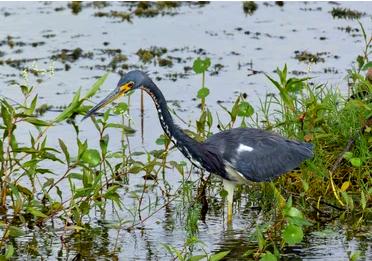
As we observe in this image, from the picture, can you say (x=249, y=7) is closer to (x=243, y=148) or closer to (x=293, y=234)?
(x=243, y=148)

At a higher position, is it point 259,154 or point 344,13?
point 344,13

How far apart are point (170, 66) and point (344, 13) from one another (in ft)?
11.1

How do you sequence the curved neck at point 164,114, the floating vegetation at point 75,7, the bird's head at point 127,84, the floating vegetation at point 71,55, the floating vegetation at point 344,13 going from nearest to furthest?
the bird's head at point 127,84 → the curved neck at point 164,114 → the floating vegetation at point 71,55 → the floating vegetation at point 344,13 → the floating vegetation at point 75,7

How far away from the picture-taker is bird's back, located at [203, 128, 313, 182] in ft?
25.9

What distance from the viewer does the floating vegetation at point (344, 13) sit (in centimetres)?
1518

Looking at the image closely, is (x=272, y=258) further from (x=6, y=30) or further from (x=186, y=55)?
(x=6, y=30)

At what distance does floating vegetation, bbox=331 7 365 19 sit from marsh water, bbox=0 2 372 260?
4.8 inches

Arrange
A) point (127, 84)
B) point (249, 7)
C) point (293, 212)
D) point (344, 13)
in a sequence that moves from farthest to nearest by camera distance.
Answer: point (249, 7) < point (344, 13) < point (127, 84) < point (293, 212)

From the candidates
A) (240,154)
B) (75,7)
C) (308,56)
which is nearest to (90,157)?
(240,154)

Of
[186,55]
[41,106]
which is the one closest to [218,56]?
[186,55]

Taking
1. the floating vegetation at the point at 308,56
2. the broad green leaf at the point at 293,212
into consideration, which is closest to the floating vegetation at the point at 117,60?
the floating vegetation at the point at 308,56

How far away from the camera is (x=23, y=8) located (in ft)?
52.3

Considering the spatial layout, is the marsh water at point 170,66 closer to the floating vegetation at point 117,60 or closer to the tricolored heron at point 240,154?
the floating vegetation at point 117,60

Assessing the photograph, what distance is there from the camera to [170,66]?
13109mm
